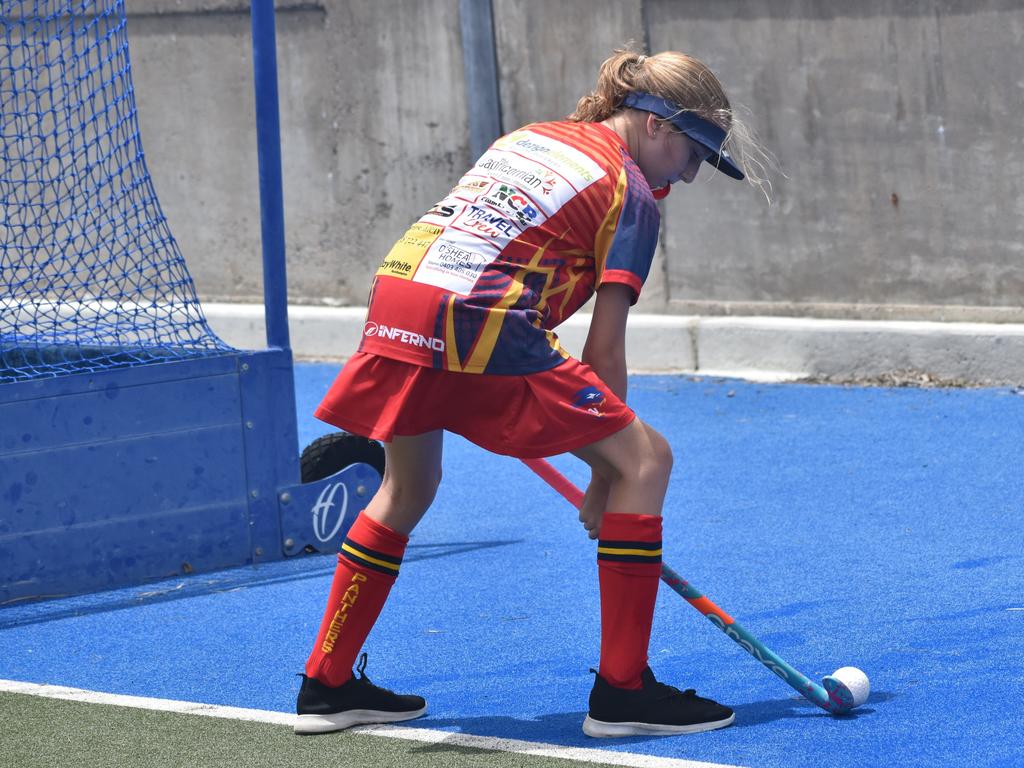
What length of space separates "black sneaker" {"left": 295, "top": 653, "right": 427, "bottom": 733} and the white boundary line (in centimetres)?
4

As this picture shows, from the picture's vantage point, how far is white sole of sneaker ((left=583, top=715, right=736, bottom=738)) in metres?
3.98

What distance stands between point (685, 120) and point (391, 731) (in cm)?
174

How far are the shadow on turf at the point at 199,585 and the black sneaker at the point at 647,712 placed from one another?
1.99 meters

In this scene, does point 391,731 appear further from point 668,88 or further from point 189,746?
point 668,88

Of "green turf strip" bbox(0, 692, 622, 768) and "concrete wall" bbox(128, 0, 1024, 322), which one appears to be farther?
"concrete wall" bbox(128, 0, 1024, 322)

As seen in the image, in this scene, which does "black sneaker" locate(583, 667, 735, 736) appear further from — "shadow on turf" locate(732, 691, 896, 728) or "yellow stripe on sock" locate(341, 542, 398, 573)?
"yellow stripe on sock" locate(341, 542, 398, 573)

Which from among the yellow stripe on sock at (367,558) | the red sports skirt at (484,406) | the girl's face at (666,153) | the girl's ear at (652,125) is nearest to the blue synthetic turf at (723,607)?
the yellow stripe on sock at (367,558)

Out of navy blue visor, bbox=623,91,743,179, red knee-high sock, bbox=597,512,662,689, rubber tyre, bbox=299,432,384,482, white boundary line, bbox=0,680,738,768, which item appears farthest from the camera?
rubber tyre, bbox=299,432,384,482

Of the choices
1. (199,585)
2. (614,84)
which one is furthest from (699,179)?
(614,84)

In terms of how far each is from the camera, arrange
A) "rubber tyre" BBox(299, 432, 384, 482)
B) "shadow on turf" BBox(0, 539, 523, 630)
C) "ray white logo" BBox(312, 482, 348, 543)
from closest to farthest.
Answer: "shadow on turf" BBox(0, 539, 523, 630) → "ray white logo" BBox(312, 482, 348, 543) → "rubber tyre" BBox(299, 432, 384, 482)

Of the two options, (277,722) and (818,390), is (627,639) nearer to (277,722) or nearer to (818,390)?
(277,722)

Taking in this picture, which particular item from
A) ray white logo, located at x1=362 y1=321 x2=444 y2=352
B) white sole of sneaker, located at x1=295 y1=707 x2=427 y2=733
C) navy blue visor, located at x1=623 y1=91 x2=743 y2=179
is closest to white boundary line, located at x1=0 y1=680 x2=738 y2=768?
white sole of sneaker, located at x1=295 y1=707 x2=427 y2=733

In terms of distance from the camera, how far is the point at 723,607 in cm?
514

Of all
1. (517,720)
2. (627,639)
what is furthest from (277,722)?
(627,639)
